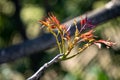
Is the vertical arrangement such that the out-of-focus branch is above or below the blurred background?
above

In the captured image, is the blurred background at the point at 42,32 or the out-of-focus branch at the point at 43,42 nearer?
the out-of-focus branch at the point at 43,42

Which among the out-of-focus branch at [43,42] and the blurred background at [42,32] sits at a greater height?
the out-of-focus branch at [43,42]

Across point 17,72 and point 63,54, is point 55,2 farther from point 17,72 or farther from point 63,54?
point 63,54

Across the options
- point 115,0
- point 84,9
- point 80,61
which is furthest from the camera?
point 84,9

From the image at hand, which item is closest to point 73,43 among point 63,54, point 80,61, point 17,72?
point 63,54

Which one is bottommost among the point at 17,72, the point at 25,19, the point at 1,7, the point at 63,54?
the point at 17,72

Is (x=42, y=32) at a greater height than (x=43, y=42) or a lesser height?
lesser

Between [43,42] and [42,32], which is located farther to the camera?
[42,32]

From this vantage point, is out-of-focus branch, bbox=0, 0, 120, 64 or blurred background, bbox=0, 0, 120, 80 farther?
blurred background, bbox=0, 0, 120, 80
